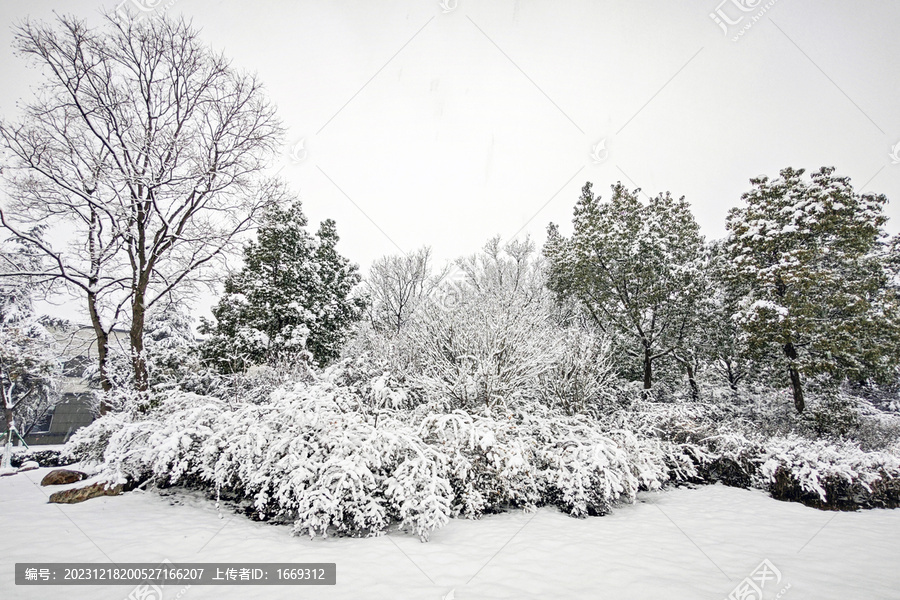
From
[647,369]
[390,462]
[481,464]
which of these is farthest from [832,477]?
[390,462]

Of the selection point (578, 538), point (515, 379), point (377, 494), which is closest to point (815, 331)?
point (515, 379)

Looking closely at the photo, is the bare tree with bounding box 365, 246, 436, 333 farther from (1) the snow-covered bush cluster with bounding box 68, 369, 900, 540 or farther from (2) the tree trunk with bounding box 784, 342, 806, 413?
(2) the tree trunk with bounding box 784, 342, 806, 413

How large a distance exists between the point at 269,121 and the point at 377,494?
434 inches

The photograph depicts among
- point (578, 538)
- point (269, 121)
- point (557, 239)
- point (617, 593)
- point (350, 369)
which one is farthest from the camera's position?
point (557, 239)

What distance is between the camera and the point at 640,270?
45.9 ft

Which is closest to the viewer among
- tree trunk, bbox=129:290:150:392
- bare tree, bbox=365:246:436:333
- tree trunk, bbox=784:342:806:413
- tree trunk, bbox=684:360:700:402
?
tree trunk, bbox=129:290:150:392

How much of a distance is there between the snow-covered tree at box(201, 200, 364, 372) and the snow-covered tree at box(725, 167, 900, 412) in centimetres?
1617

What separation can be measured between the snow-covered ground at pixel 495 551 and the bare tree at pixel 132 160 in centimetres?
469

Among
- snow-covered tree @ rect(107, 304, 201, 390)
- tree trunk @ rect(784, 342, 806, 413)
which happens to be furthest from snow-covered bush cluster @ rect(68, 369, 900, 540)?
tree trunk @ rect(784, 342, 806, 413)

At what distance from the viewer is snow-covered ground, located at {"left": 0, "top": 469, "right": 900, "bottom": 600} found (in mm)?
3266

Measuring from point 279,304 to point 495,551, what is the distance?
13284mm

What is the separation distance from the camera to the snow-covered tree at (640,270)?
45.1ft

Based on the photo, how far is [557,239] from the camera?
65.9 ft

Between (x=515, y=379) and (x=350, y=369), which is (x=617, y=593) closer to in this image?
(x=515, y=379)
